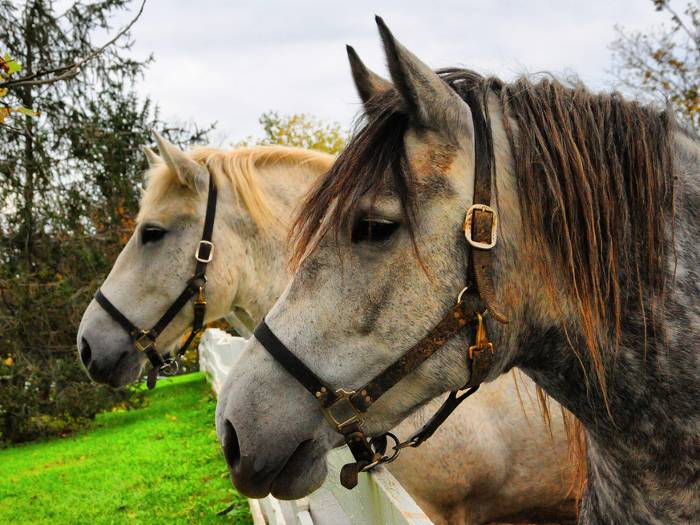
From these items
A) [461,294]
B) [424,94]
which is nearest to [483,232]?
[461,294]

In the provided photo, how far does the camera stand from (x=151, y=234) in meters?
3.81

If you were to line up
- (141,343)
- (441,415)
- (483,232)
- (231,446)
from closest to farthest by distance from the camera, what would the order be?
1. (483,232)
2. (231,446)
3. (441,415)
4. (141,343)

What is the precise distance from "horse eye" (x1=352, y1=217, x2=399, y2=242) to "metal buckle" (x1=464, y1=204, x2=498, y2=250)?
20 centimetres

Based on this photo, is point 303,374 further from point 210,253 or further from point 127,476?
point 127,476

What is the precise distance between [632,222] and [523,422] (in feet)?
5.83

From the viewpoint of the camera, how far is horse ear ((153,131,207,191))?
3779 millimetres

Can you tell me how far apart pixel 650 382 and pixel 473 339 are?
0.51 m

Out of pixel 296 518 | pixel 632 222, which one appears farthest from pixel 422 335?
pixel 296 518

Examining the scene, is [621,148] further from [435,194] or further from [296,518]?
[296,518]

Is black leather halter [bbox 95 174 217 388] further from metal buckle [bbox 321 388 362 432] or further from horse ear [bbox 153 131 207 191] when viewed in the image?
metal buckle [bbox 321 388 362 432]

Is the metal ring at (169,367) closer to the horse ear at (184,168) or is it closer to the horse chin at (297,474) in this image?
the horse ear at (184,168)

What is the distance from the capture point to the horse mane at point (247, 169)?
3824 millimetres

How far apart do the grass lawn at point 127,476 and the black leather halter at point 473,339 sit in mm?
4790

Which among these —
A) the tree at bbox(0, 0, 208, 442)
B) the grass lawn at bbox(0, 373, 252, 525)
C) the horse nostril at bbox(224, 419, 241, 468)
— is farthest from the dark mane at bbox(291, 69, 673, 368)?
the tree at bbox(0, 0, 208, 442)
